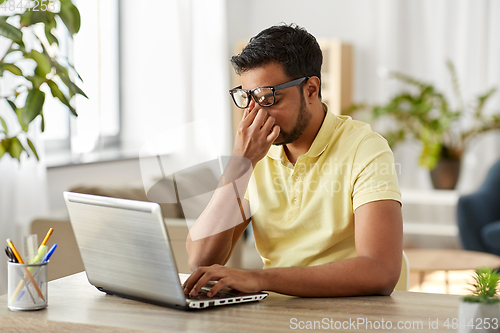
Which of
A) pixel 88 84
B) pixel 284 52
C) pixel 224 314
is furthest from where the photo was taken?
pixel 88 84

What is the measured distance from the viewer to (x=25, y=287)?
41.3 inches

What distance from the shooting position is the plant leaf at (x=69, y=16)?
162 cm

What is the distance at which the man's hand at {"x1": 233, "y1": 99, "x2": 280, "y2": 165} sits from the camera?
138 cm

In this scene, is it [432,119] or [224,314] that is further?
[432,119]

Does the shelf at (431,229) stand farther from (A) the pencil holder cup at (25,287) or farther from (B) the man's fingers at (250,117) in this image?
(A) the pencil holder cup at (25,287)

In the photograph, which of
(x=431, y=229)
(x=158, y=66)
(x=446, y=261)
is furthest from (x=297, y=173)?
(x=431, y=229)

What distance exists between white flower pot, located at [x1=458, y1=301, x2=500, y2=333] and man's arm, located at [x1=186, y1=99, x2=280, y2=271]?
61cm

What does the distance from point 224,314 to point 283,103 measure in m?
0.57

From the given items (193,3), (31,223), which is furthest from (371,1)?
(31,223)

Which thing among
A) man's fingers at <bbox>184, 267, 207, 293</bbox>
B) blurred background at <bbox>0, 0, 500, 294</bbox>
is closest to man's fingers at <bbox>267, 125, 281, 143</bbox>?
man's fingers at <bbox>184, 267, 207, 293</bbox>

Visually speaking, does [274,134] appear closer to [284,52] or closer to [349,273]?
[284,52]

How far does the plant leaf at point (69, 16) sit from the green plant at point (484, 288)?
124cm

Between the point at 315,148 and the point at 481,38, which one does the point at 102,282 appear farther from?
the point at 481,38

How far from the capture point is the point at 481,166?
4520mm
